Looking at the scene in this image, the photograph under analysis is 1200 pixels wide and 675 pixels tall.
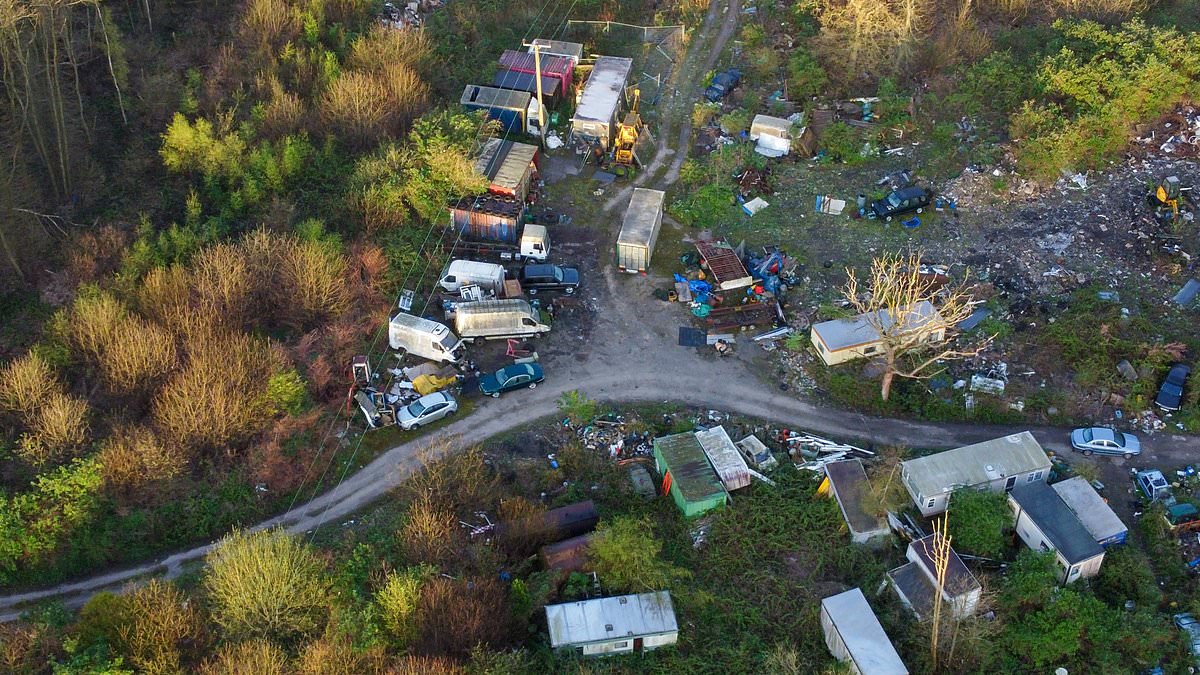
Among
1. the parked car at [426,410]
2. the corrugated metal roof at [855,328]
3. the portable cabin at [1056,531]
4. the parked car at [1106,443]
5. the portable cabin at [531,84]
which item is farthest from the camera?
the portable cabin at [531,84]

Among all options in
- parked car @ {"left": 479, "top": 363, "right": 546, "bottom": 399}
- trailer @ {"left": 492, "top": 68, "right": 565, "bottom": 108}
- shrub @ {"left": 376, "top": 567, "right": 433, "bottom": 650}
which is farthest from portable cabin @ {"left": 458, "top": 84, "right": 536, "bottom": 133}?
shrub @ {"left": 376, "top": 567, "right": 433, "bottom": 650}

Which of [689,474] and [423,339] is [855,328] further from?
[423,339]

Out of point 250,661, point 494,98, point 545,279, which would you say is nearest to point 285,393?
point 250,661

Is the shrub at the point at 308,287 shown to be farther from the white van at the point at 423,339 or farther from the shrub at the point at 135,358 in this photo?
the shrub at the point at 135,358

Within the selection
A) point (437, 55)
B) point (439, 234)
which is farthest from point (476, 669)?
point (437, 55)

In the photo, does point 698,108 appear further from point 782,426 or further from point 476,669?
point 476,669

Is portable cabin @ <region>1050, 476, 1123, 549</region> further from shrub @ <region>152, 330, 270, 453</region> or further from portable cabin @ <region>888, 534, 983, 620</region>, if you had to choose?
shrub @ <region>152, 330, 270, 453</region>

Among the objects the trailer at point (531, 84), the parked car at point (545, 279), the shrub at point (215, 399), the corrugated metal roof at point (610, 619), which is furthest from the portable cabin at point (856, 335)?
the shrub at point (215, 399)
